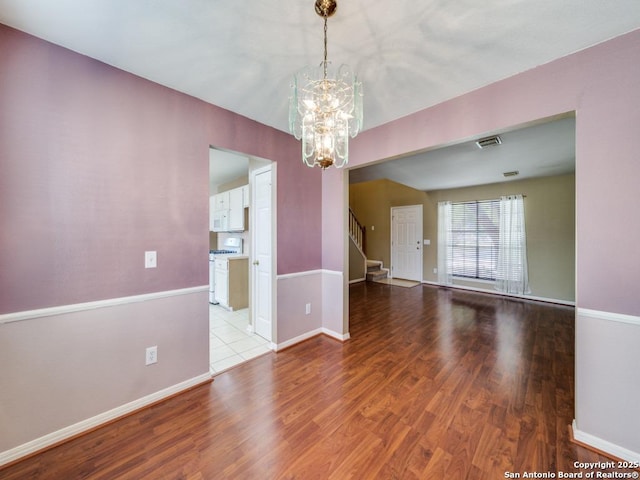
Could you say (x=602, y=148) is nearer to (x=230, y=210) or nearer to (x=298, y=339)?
(x=298, y=339)

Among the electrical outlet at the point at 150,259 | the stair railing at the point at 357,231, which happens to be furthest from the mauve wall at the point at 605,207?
the stair railing at the point at 357,231

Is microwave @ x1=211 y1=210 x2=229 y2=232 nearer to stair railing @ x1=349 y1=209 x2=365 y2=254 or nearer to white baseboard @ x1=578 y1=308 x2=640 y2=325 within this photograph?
stair railing @ x1=349 y1=209 x2=365 y2=254

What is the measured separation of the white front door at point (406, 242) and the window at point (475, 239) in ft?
2.80

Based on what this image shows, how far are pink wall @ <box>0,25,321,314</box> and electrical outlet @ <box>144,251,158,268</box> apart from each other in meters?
0.03

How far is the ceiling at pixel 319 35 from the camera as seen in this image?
4.33 ft

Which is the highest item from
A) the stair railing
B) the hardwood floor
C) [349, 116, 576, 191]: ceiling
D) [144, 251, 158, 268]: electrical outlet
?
[349, 116, 576, 191]: ceiling

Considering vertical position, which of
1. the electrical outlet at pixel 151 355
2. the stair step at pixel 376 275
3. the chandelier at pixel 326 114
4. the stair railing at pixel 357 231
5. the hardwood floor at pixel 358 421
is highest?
the chandelier at pixel 326 114

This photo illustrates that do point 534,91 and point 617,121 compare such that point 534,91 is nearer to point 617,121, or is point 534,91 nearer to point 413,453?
point 617,121

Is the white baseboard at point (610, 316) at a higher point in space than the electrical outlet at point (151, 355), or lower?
higher

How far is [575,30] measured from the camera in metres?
1.45

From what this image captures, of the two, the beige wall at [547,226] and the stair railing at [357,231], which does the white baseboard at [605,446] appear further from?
the stair railing at [357,231]

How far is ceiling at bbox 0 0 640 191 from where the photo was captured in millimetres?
1321

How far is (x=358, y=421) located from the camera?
173 centimetres

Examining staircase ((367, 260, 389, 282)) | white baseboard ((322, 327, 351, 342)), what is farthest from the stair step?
white baseboard ((322, 327, 351, 342))
